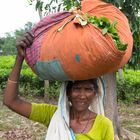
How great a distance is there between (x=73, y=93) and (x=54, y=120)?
0.57 feet

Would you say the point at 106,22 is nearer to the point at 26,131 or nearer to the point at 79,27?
the point at 79,27

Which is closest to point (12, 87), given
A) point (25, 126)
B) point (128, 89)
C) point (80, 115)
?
point (80, 115)

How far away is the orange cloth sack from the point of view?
2012mm

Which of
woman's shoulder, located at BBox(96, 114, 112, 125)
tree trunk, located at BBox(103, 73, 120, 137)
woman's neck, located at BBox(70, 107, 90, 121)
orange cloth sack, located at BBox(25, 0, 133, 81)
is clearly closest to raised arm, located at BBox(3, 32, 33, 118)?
orange cloth sack, located at BBox(25, 0, 133, 81)

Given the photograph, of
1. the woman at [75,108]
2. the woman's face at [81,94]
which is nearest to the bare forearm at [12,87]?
the woman at [75,108]

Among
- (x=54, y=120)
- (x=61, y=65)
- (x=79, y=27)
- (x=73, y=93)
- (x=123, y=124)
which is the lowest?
(x=123, y=124)

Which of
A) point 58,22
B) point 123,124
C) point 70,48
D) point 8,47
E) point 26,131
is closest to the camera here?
point 70,48

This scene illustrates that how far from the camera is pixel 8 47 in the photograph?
3522 centimetres

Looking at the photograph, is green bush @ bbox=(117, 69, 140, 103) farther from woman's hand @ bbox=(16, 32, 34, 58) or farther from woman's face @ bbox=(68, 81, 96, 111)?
woman's hand @ bbox=(16, 32, 34, 58)

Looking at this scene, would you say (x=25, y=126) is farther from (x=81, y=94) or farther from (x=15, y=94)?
(x=81, y=94)

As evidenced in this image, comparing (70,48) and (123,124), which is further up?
(70,48)

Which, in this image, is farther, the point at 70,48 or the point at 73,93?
the point at 73,93

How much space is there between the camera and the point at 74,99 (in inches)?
87.8

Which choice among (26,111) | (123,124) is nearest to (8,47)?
(123,124)
